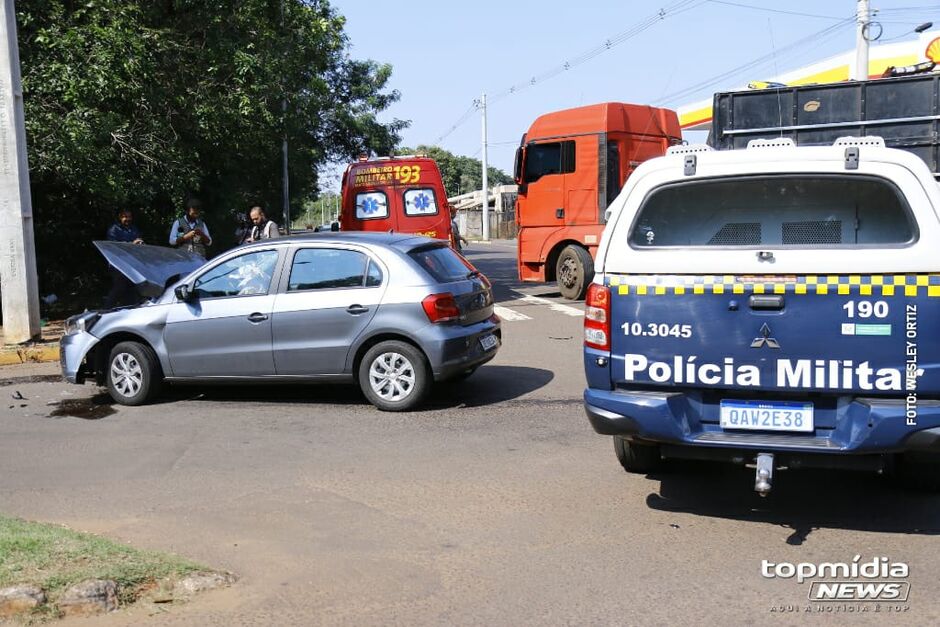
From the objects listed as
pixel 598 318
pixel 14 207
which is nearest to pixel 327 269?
pixel 598 318

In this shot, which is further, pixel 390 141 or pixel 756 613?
pixel 390 141

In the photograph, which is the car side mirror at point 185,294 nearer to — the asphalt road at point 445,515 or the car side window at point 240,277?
the car side window at point 240,277

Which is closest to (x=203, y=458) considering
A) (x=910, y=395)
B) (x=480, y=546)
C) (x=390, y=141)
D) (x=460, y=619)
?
(x=480, y=546)

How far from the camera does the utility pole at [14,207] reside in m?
11.8

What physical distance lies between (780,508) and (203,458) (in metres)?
4.11

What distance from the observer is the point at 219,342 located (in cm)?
834

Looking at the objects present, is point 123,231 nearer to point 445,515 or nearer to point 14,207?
point 14,207

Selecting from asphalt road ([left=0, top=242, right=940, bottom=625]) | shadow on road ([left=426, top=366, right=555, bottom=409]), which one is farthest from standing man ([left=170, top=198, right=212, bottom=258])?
shadow on road ([left=426, top=366, right=555, bottom=409])

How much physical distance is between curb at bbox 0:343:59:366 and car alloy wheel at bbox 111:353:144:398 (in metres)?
3.55

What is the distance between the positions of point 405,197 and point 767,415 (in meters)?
12.7

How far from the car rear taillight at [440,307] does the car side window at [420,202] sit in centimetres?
895

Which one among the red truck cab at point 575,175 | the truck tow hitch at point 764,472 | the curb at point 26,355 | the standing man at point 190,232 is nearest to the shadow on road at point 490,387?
the truck tow hitch at point 764,472

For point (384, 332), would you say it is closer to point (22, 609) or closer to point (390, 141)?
point (22, 609)

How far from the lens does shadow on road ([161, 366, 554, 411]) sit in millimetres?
8602
